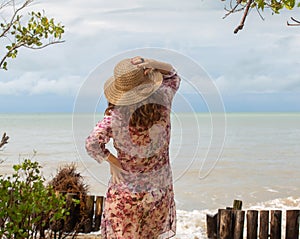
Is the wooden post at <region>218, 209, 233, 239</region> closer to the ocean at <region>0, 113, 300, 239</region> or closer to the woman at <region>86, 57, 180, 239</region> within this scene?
the ocean at <region>0, 113, 300, 239</region>

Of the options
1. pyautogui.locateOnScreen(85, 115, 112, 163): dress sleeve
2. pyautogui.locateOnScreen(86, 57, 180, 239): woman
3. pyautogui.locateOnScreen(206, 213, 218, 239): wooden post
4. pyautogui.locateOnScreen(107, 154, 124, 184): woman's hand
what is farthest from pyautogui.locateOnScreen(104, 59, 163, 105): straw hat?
pyautogui.locateOnScreen(206, 213, 218, 239): wooden post

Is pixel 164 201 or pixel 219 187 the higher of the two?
pixel 219 187

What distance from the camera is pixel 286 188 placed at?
34.3 ft

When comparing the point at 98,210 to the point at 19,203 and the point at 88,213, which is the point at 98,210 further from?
the point at 19,203

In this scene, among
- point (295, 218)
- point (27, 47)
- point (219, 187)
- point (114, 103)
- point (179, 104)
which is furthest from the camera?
point (219, 187)

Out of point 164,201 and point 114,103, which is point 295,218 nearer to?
point 164,201

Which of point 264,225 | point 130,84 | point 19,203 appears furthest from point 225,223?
point 19,203

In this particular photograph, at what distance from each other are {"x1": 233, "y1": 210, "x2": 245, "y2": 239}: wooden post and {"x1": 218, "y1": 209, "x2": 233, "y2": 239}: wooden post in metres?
0.04

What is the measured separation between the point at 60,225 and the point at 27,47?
1937mm

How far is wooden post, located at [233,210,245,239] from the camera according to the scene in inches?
182

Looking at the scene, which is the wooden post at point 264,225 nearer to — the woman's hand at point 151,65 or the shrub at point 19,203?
the woman's hand at point 151,65

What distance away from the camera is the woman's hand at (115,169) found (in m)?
3.01

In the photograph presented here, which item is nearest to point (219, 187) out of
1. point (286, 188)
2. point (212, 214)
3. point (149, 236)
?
point (286, 188)

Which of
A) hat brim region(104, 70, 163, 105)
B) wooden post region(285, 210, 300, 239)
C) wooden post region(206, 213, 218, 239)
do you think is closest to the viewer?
hat brim region(104, 70, 163, 105)
